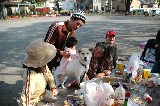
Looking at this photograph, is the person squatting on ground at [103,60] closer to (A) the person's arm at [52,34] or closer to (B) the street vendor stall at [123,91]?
(B) the street vendor stall at [123,91]

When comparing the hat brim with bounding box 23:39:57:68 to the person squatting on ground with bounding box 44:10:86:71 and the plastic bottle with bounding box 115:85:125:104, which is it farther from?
the person squatting on ground with bounding box 44:10:86:71

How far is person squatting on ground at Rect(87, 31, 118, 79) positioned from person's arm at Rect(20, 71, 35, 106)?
1.89 metres

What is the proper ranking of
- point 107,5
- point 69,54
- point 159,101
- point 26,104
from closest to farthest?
point 26,104 < point 159,101 < point 69,54 < point 107,5

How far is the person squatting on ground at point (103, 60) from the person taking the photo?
5.05 meters

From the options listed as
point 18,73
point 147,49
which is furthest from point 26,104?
point 18,73

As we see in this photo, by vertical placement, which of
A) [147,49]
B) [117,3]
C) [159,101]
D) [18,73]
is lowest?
[18,73]

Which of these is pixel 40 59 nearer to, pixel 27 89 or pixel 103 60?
pixel 27 89

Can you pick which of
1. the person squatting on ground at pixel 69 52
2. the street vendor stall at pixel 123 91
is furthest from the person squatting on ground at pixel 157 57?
the person squatting on ground at pixel 69 52

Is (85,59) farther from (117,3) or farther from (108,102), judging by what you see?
(117,3)

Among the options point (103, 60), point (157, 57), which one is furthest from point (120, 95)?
point (157, 57)

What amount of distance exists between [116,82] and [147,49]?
86.6 inches

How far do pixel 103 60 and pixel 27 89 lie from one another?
→ 2.48 meters

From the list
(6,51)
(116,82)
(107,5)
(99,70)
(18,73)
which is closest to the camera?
(116,82)

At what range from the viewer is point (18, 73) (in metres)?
7.74
